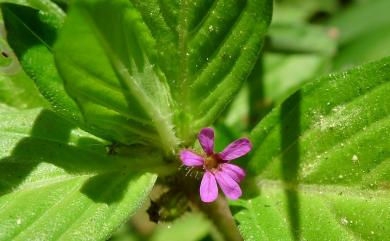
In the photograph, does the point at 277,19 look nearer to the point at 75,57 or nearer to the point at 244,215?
the point at 244,215

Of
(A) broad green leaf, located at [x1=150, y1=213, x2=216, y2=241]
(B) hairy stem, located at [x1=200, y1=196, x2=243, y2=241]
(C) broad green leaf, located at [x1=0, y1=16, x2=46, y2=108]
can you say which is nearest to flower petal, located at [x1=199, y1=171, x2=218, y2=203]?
(B) hairy stem, located at [x1=200, y1=196, x2=243, y2=241]

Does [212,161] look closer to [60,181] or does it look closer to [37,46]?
[60,181]

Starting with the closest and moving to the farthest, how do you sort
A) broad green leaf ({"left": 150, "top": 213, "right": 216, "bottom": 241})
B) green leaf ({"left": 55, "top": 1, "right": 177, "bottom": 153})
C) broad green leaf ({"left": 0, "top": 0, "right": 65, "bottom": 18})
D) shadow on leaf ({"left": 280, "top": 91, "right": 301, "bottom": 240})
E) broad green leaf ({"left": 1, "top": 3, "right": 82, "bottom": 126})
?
green leaf ({"left": 55, "top": 1, "right": 177, "bottom": 153})
broad green leaf ({"left": 1, "top": 3, "right": 82, "bottom": 126})
shadow on leaf ({"left": 280, "top": 91, "right": 301, "bottom": 240})
broad green leaf ({"left": 0, "top": 0, "right": 65, "bottom": 18})
broad green leaf ({"left": 150, "top": 213, "right": 216, "bottom": 241})

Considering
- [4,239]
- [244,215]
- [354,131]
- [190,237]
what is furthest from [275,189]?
[190,237]

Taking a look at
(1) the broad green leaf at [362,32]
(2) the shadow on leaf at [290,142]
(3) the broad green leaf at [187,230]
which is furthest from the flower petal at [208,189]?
(1) the broad green leaf at [362,32]

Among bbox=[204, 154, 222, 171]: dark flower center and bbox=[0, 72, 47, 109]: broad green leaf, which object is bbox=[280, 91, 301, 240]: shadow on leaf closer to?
bbox=[204, 154, 222, 171]: dark flower center

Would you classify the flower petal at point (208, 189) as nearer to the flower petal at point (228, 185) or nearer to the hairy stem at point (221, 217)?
the flower petal at point (228, 185)
